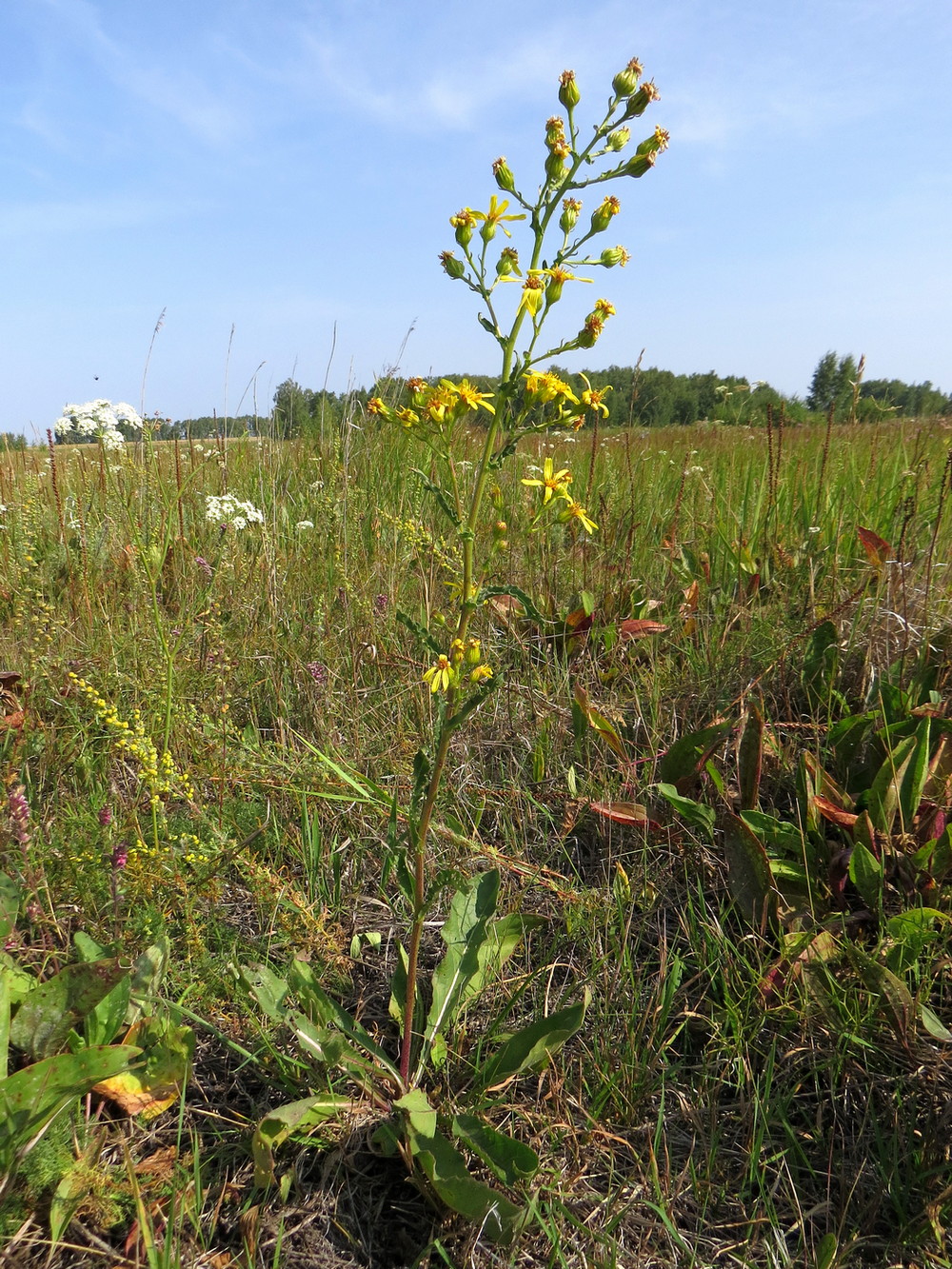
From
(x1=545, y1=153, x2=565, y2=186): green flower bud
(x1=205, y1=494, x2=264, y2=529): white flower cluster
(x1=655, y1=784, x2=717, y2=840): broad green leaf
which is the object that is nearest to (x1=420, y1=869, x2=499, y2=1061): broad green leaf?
(x1=655, y1=784, x2=717, y2=840): broad green leaf

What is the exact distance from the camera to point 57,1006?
4.28 feet

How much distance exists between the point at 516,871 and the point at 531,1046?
18.1 inches

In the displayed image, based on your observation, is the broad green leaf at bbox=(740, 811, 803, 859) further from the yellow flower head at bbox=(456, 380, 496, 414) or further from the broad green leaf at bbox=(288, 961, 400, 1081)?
the yellow flower head at bbox=(456, 380, 496, 414)

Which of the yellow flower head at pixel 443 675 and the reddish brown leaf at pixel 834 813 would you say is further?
the reddish brown leaf at pixel 834 813

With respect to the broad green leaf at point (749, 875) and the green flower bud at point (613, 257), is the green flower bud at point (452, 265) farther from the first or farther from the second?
the broad green leaf at point (749, 875)

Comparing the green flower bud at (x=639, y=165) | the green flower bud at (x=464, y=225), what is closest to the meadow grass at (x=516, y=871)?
the green flower bud at (x=464, y=225)

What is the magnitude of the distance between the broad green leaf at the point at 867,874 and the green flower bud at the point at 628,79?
4.74ft

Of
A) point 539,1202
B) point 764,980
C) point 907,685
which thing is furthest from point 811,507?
point 539,1202

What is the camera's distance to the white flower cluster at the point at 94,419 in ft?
10.5

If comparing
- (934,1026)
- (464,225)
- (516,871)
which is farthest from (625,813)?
(464,225)

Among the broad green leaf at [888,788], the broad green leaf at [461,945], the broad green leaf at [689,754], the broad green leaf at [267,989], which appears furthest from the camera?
the broad green leaf at [689,754]

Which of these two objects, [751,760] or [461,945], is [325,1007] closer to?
[461,945]

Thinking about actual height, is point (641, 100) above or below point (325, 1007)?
above

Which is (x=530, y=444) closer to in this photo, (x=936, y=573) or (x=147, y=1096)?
(x=936, y=573)
